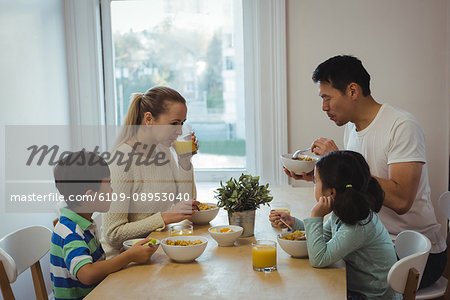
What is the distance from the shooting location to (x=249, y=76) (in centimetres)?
334

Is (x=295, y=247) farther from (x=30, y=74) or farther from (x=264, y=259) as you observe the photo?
→ (x=30, y=74)

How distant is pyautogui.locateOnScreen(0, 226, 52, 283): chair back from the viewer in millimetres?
1905

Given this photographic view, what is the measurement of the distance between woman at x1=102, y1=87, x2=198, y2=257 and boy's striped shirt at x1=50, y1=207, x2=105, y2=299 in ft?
0.78

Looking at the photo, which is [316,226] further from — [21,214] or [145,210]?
[21,214]

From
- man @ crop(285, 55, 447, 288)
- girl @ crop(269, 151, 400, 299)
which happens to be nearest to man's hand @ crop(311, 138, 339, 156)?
man @ crop(285, 55, 447, 288)

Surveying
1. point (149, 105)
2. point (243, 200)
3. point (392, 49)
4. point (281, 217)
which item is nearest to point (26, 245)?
point (149, 105)

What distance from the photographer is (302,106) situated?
3.23 m

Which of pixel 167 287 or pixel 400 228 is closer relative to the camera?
pixel 167 287

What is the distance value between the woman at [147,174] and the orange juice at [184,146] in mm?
27

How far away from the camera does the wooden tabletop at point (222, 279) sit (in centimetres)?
135

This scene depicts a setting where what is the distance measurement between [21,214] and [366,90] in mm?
1959

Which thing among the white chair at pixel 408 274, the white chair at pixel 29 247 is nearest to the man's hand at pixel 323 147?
the white chair at pixel 408 274

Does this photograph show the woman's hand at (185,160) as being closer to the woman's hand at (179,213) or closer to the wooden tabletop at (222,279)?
the woman's hand at (179,213)

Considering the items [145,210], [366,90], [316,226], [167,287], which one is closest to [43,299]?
[145,210]
